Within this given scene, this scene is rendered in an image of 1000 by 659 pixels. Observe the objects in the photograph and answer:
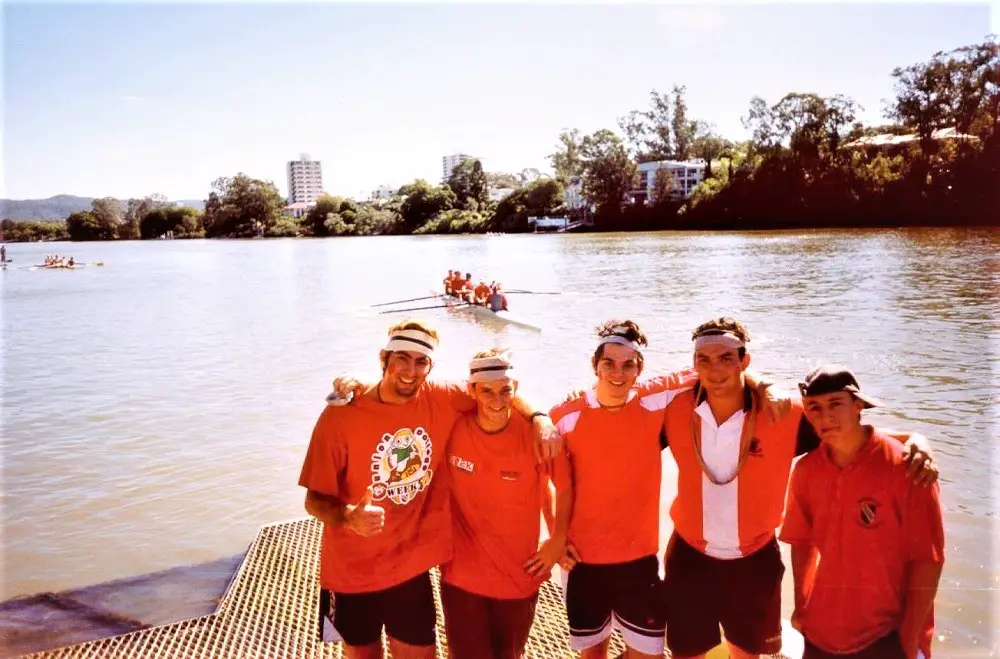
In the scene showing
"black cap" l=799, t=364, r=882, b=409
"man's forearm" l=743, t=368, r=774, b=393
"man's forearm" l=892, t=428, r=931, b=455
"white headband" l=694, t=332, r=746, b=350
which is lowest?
"man's forearm" l=892, t=428, r=931, b=455

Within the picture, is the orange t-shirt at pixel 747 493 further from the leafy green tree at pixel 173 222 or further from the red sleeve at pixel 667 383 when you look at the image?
the leafy green tree at pixel 173 222

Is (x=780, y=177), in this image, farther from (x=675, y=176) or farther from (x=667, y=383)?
(x=667, y=383)

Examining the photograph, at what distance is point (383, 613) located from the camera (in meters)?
3.29

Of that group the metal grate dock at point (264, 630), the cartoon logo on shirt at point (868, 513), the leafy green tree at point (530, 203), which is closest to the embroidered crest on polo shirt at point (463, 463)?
the cartoon logo on shirt at point (868, 513)

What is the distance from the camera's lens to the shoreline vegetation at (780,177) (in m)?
60.9

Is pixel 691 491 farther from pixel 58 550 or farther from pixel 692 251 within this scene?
pixel 692 251

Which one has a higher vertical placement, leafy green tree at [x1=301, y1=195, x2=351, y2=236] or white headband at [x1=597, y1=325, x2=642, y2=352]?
leafy green tree at [x1=301, y1=195, x2=351, y2=236]

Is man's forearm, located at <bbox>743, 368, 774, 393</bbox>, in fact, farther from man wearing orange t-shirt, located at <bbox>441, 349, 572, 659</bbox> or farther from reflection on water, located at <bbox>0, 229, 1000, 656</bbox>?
reflection on water, located at <bbox>0, 229, 1000, 656</bbox>

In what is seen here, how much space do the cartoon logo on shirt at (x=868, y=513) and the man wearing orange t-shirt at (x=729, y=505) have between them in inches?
14.9

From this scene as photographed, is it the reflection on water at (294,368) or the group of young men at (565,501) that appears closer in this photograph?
the group of young men at (565,501)

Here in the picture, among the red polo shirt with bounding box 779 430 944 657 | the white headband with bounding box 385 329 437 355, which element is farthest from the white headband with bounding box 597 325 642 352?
the red polo shirt with bounding box 779 430 944 657

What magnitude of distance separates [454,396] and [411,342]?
0.38 metres

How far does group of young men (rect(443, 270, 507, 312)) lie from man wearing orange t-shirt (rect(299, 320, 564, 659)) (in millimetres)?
20301

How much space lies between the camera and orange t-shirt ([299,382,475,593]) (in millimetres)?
3221
